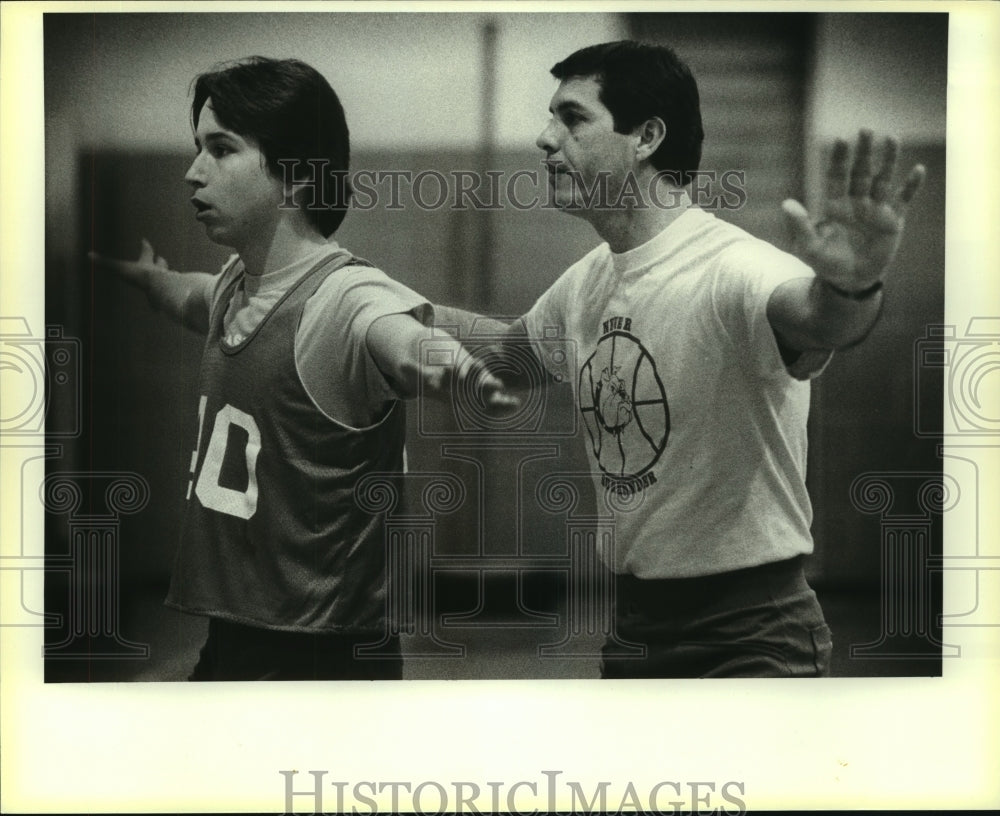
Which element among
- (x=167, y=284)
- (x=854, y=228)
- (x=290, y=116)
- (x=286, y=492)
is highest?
(x=290, y=116)

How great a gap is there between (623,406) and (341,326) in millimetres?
702

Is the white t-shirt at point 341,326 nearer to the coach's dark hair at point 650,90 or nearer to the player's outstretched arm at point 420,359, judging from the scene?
the player's outstretched arm at point 420,359

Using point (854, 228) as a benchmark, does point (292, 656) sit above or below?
below

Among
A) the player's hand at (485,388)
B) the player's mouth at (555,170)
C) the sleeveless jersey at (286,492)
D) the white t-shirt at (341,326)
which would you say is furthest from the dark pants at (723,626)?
the player's mouth at (555,170)

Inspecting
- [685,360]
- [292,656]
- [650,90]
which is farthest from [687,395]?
[292,656]

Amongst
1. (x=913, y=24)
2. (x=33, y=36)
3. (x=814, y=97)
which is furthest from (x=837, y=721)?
(x=33, y=36)

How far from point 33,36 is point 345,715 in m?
1.81

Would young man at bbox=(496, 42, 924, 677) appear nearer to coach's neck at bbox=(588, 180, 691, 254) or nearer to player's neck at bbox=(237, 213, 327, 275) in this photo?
coach's neck at bbox=(588, 180, 691, 254)

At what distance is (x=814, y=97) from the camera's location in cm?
287

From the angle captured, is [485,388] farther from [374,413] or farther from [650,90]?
[650,90]

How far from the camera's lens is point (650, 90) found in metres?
2.85

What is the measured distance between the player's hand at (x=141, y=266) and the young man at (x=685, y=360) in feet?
3.00

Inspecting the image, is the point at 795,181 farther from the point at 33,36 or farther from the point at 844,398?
the point at 33,36

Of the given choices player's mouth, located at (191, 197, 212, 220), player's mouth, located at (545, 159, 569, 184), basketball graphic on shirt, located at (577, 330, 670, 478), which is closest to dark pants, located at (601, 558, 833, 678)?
basketball graphic on shirt, located at (577, 330, 670, 478)
